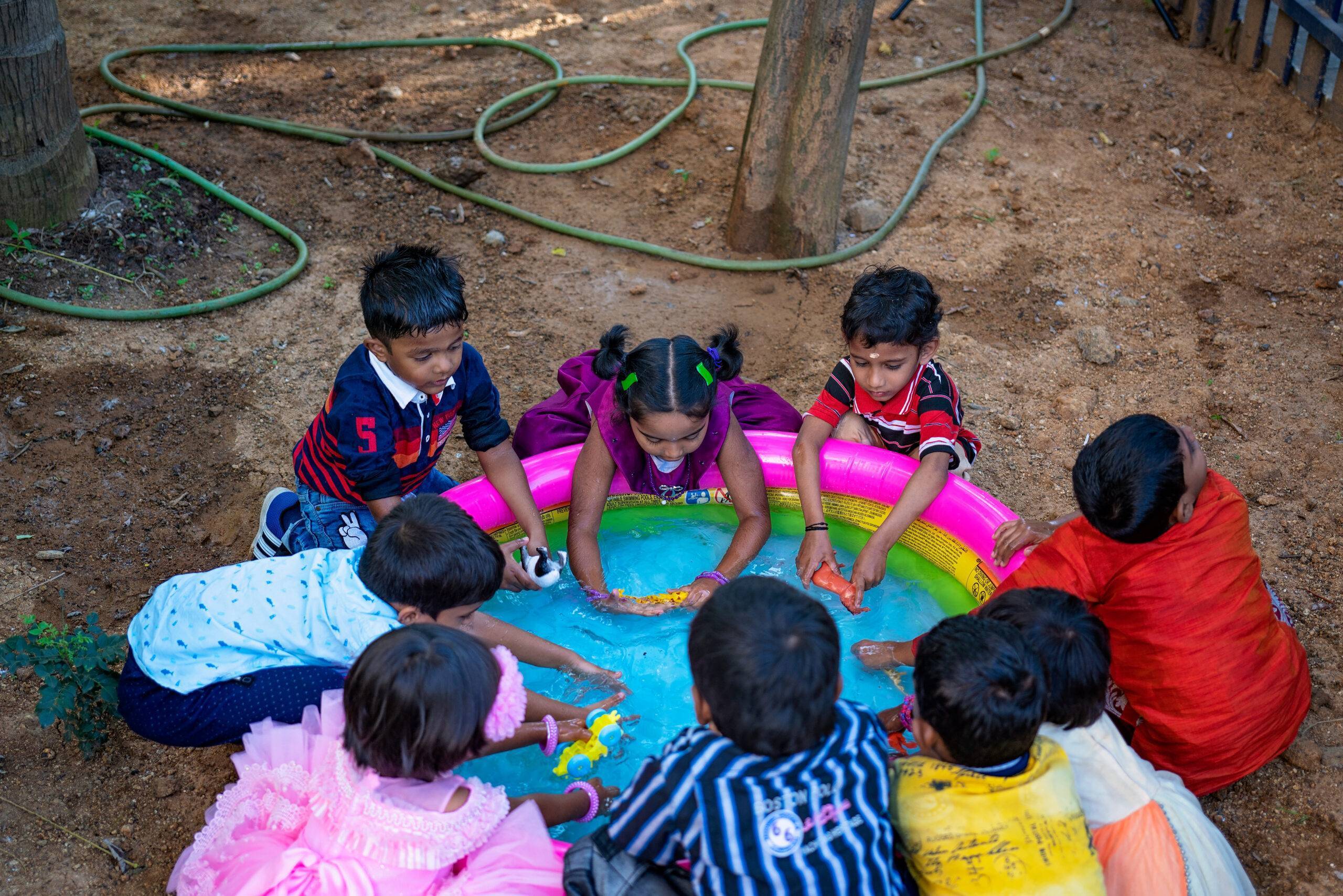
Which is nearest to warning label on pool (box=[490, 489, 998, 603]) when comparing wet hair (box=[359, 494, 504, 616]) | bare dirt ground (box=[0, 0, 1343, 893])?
bare dirt ground (box=[0, 0, 1343, 893])

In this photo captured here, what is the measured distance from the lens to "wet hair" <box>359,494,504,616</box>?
241 cm

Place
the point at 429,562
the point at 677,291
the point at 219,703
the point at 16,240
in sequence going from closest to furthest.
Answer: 1. the point at 429,562
2. the point at 219,703
3. the point at 16,240
4. the point at 677,291

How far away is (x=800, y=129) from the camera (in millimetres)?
4617

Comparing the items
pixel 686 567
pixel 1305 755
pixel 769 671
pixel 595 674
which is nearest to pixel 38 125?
pixel 686 567

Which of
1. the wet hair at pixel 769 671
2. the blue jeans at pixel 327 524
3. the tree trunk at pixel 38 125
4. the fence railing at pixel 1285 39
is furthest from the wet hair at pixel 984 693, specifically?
the fence railing at pixel 1285 39

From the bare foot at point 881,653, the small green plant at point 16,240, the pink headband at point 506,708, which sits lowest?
the bare foot at point 881,653

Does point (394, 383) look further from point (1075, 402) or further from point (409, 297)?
point (1075, 402)

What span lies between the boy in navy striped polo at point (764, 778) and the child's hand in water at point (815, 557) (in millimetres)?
1285

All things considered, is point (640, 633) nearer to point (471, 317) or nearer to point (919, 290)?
point (919, 290)

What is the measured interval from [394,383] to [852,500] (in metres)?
1.57

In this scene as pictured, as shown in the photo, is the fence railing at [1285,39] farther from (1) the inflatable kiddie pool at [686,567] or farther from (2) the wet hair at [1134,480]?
(2) the wet hair at [1134,480]

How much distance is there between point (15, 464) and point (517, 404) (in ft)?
5.84

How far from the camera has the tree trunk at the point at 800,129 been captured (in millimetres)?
4422

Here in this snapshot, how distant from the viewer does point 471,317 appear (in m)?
4.56
